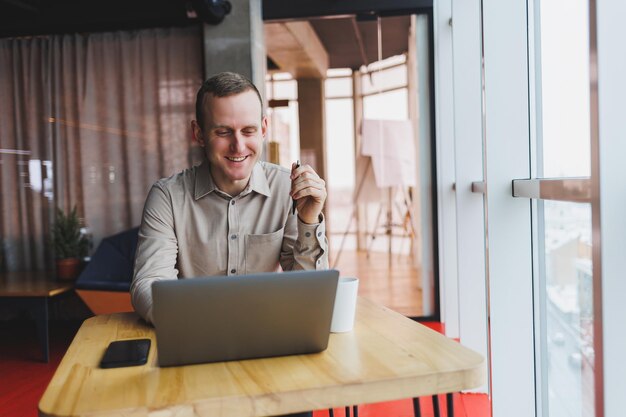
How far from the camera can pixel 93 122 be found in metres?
5.00

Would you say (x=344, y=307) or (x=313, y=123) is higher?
(x=313, y=123)

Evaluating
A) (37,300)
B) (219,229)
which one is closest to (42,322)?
(37,300)

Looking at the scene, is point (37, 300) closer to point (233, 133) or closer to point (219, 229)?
point (219, 229)

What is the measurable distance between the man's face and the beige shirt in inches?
4.2

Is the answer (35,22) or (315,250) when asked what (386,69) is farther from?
(315,250)

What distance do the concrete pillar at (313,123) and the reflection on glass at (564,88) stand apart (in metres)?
4.12

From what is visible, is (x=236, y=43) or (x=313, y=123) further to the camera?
(x=313, y=123)

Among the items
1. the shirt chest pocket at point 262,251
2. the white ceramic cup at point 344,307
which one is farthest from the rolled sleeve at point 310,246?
the white ceramic cup at point 344,307

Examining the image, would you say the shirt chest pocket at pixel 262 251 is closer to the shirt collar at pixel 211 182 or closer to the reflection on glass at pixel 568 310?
the shirt collar at pixel 211 182

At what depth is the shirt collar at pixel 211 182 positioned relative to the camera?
192 centimetres

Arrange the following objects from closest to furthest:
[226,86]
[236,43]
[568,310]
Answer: [226,86]
[568,310]
[236,43]

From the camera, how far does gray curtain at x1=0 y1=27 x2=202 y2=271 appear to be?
16.2 feet

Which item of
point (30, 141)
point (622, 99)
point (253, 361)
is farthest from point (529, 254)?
point (30, 141)

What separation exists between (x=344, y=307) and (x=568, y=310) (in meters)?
0.89
